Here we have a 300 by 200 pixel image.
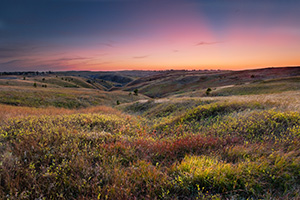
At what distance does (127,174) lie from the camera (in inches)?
154

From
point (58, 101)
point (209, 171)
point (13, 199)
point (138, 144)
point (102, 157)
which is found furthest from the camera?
point (58, 101)

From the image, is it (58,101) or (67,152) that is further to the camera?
(58,101)

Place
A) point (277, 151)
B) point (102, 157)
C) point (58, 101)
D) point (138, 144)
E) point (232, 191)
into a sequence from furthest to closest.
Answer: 1. point (58, 101)
2. point (138, 144)
3. point (102, 157)
4. point (277, 151)
5. point (232, 191)

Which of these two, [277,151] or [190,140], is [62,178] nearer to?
[190,140]

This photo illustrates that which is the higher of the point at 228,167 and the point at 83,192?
the point at 228,167

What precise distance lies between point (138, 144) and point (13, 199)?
337 cm

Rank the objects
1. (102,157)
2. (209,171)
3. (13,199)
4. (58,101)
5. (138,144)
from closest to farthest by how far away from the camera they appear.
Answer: (13,199) → (209,171) → (102,157) → (138,144) → (58,101)

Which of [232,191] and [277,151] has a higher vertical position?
[277,151]

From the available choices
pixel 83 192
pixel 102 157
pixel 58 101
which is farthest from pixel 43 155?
pixel 58 101

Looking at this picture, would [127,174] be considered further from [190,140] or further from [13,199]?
[190,140]

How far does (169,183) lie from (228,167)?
4.68ft

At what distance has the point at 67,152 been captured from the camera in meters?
4.82

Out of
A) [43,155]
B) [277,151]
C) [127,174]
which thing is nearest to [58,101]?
[43,155]

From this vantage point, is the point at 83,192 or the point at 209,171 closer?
the point at 83,192
